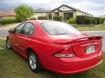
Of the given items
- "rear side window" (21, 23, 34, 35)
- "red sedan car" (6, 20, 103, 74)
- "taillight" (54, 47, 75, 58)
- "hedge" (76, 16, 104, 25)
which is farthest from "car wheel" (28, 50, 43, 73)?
"hedge" (76, 16, 104, 25)

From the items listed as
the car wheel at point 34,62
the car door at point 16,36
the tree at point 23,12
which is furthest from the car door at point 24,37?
the tree at point 23,12

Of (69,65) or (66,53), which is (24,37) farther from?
(69,65)

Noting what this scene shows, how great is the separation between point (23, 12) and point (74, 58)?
53.4 metres

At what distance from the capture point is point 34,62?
20.7 ft

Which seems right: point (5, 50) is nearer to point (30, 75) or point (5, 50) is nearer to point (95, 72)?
point (30, 75)

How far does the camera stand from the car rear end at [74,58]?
524 cm

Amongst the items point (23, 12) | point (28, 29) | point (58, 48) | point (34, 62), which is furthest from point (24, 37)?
point (23, 12)

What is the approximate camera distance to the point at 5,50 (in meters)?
9.07

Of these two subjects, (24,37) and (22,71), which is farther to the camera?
(24,37)

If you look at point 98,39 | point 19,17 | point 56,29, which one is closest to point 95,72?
point 98,39

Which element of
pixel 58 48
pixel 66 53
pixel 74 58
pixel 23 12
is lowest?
pixel 23 12

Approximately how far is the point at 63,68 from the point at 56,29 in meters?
1.56

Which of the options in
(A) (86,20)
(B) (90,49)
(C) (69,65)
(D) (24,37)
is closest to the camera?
(C) (69,65)

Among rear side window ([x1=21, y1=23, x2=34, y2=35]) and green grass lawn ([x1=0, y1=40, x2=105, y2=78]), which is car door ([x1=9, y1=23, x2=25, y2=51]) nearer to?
rear side window ([x1=21, y1=23, x2=34, y2=35])
